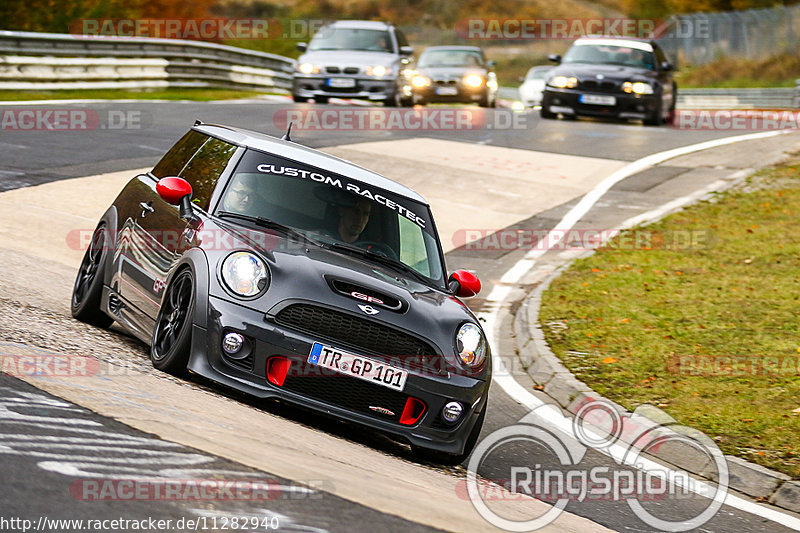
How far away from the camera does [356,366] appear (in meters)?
6.17

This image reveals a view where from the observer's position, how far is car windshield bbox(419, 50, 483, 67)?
30.6 metres

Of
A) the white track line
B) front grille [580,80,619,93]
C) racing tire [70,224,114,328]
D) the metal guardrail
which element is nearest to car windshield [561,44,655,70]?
front grille [580,80,619,93]

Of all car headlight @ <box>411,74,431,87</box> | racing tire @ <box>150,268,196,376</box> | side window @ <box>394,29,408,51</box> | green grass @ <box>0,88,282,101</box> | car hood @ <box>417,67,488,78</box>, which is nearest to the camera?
racing tire @ <box>150,268,196,376</box>

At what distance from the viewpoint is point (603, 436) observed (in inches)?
318

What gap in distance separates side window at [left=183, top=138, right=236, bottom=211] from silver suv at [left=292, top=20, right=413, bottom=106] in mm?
17845

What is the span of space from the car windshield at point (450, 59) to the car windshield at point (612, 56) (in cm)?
525

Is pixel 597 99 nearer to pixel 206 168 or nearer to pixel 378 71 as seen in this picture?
pixel 378 71

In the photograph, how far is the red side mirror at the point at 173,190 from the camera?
714 centimetres

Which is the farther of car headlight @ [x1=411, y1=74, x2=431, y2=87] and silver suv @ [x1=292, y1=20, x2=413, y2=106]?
car headlight @ [x1=411, y1=74, x2=431, y2=87]

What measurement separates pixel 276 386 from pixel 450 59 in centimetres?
2550

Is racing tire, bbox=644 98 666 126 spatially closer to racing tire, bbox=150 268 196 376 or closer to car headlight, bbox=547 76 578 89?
car headlight, bbox=547 76 578 89

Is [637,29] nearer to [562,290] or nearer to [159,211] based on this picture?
[562,290]

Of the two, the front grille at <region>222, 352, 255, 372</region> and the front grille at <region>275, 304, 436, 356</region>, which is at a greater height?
the front grille at <region>275, 304, 436, 356</region>

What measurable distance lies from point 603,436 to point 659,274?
16.9 feet
